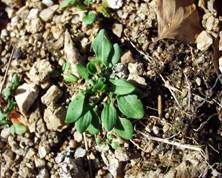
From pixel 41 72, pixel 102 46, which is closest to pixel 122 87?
pixel 102 46

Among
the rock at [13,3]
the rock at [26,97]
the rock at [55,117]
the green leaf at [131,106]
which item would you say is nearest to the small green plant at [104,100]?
the green leaf at [131,106]

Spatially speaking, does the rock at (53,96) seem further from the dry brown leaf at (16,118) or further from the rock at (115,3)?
the rock at (115,3)

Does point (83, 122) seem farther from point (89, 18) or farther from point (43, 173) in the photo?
point (89, 18)

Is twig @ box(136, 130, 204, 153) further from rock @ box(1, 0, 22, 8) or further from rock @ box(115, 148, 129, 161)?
rock @ box(1, 0, 22, 8)

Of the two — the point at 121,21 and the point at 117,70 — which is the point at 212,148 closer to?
the point at 117,70

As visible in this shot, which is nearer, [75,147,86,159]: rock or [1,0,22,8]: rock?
[75,147,86,159]: rock

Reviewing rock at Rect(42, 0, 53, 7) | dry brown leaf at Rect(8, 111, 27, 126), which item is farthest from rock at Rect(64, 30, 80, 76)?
dry brown leaf at Rect(8, 111, 27, 126)

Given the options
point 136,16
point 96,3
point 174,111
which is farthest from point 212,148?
point 96,3
